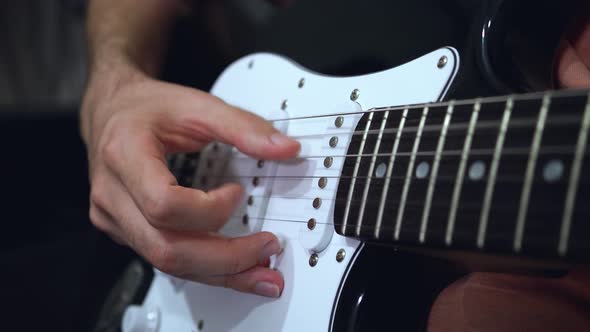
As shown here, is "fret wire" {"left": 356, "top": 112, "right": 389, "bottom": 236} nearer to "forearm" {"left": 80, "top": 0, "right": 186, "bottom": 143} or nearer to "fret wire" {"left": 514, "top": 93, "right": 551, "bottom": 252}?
"fret wire" {"left": 514, "top": 93, "right": 551, "bottom": 252}

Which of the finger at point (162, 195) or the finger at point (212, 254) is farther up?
the finger at point (162, 195)

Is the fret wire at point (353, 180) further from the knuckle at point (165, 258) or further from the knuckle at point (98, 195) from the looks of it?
the knuckle at point (98, 195)

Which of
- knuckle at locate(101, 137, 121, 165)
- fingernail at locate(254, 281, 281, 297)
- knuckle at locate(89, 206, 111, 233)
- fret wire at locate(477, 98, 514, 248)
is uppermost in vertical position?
fret wire at locate(477, 98, 514, 248)

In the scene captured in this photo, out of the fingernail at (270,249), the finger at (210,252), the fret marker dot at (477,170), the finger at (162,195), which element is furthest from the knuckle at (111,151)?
the fret marker dot at (477,170)

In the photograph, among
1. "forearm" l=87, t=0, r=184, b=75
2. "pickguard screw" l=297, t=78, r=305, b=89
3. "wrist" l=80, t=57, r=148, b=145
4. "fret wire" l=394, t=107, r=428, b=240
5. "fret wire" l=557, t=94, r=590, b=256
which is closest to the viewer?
"fret wire" l=557, t=94, r=590, b=256

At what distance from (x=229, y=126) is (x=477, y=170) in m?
0.32

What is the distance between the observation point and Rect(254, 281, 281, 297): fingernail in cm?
58

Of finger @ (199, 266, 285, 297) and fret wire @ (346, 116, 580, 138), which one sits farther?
finger @ (199, 266, 285, 297)

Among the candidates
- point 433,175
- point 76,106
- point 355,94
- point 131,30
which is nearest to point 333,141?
point 355,94

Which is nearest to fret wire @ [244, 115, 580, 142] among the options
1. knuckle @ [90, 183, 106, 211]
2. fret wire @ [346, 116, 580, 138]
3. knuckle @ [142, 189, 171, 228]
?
fret wire @ [346, 116, 580, 138]

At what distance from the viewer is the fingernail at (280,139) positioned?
605 millimetres

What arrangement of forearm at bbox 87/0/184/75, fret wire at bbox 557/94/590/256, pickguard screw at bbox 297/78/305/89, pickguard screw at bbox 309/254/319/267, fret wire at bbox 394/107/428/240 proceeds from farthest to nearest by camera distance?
1. forearm at bbox 87/0/184/75
2. pickguard screw at bbox 297/78/305/89
3. pickguard screw at bbox 309/254/319/267
4. fret wire at bbox 394/107/428/240
5. fret wire at bbox 557/94/590/256

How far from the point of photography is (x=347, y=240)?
52 cm

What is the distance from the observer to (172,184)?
1.90 ft
